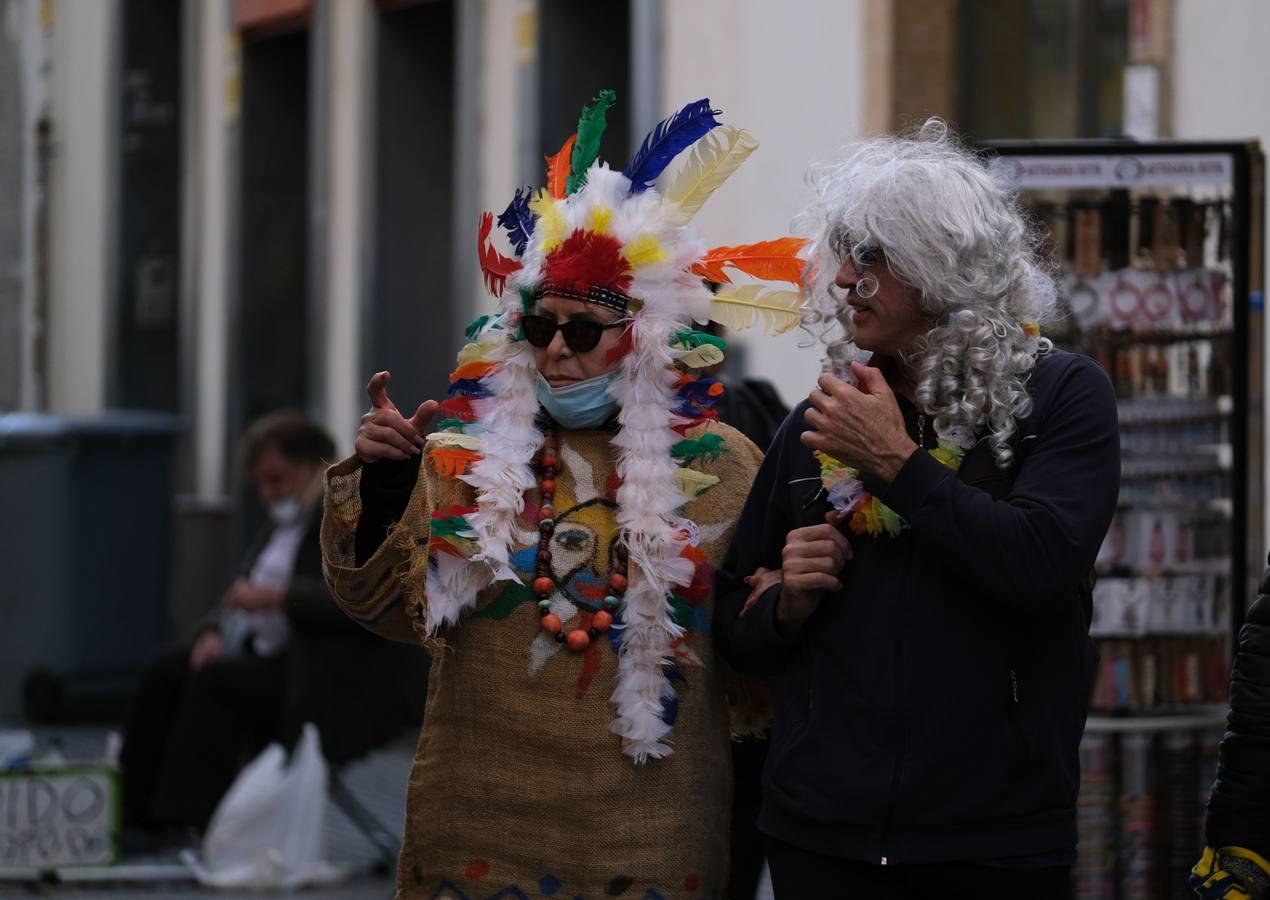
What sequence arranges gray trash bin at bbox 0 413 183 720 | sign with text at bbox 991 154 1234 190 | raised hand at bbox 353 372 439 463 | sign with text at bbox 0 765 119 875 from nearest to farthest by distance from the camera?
raised hand at bbox 353 372 439 463
sign with text at bbox 991 154 1234 190
sign with text at bbox 0 765 119 875
gray trash bin at bbox 0 413 183 720

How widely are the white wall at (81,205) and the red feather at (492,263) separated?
42.3ft

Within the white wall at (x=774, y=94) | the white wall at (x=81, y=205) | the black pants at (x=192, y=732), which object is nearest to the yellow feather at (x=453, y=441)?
the black pants at (x=192, y=732)

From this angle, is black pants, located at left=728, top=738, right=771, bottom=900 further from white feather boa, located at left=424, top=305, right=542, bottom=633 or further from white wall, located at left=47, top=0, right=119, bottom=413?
white wall, located at left=47, top=0, right=119, bottom=413

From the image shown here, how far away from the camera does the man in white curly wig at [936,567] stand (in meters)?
3.13

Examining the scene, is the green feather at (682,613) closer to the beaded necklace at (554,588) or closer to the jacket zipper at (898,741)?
the beaded necklace at (554,588)

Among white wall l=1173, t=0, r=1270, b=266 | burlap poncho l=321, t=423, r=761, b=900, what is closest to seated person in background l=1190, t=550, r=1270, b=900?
burlap poncho l=321, t=423, r=761, b=900

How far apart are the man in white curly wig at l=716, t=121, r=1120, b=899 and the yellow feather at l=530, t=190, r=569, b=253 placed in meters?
0.53

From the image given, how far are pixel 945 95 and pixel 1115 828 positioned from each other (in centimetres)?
370

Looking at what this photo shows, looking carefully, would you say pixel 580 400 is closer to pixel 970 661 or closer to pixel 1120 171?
pixel 970 661

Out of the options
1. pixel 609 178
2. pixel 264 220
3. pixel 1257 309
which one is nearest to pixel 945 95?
pixel 1257 309

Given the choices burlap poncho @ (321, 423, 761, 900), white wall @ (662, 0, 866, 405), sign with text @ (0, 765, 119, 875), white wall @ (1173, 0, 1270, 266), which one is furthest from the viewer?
white wall @ (662, 0, 866, 405)

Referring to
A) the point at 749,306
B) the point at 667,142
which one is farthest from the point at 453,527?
the point at 667,142

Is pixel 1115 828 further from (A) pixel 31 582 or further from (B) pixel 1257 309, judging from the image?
(A) pixel 31 582

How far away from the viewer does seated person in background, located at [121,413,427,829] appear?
702 cm
